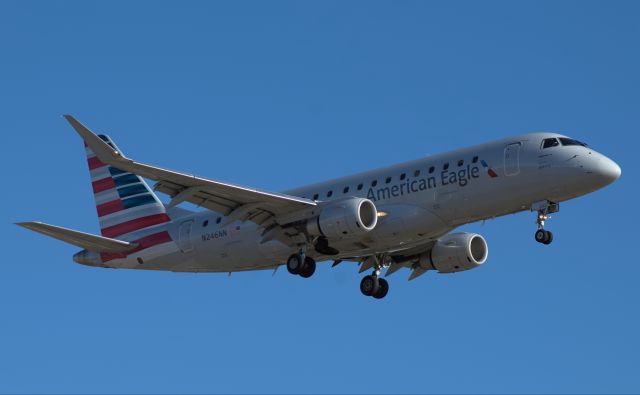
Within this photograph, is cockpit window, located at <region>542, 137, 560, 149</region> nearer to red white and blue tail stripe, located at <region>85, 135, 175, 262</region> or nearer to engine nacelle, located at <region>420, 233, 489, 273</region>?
engine nacelle, located at <region>420, 233, 489, 273</region>

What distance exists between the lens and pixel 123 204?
55.6 metres

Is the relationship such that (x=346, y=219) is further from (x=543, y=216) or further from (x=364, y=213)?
(x=543, y=216)

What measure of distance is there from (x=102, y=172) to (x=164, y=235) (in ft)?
23.3

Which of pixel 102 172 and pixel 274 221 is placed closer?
pixel 274 221

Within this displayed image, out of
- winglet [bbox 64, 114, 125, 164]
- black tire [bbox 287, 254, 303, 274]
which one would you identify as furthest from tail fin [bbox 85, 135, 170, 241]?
winglet [bbox 64, 114, 125, 164]

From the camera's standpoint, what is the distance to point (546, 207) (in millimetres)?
44625

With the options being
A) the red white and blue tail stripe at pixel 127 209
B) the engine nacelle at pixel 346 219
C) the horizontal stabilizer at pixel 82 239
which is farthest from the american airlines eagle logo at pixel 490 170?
the horizontal stabilizer at pixel 82 239

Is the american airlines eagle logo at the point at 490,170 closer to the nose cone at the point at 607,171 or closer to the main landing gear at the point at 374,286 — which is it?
the nose cone at the point at 607,171

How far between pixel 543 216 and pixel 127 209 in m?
19.4

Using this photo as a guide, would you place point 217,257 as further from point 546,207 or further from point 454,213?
point 546,207

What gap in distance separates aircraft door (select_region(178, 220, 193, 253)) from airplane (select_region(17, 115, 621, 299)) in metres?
0.05

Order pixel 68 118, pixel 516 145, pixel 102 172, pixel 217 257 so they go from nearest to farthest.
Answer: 1. pixel 68 118
2. pixel 516 145
3. pixel 217 257
4. pixel 102 172

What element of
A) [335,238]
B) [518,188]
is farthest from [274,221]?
[518,188]

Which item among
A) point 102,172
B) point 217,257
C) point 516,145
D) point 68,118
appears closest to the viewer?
point 68,118
